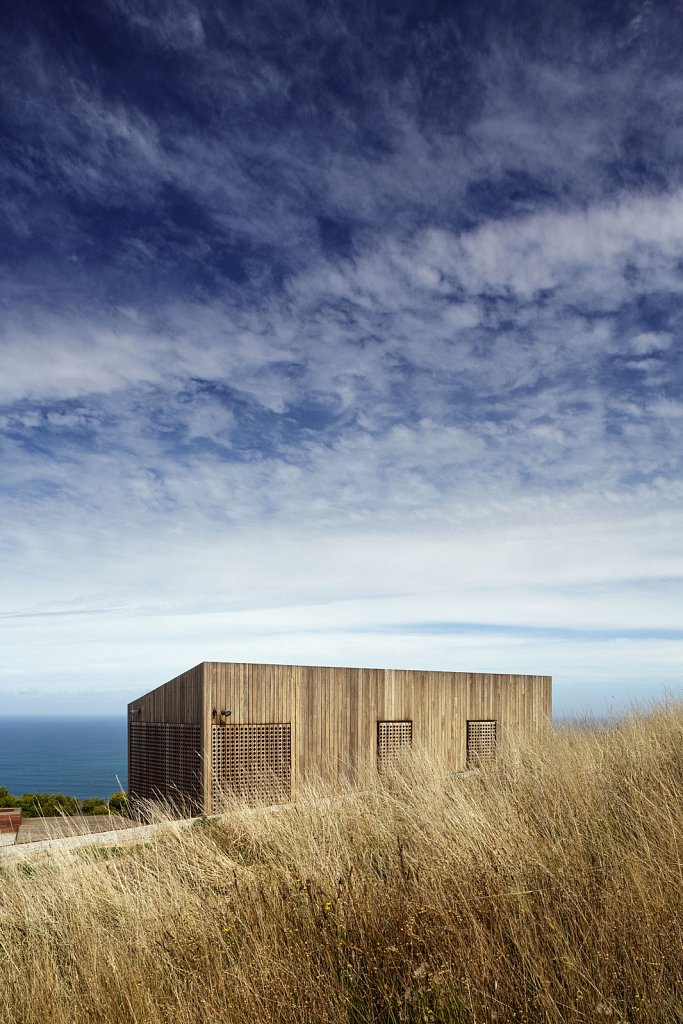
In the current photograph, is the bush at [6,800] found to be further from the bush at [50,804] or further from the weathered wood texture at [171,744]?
the weathered wood texture at [171,744]

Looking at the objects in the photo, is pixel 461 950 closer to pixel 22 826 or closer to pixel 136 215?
pixel 136 215

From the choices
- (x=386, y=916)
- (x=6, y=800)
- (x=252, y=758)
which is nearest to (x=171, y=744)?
(x=252, y=758)

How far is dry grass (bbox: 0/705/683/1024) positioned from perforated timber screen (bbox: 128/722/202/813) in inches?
249

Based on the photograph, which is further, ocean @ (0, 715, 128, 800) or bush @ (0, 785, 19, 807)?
ocean @ (0, 715, 128, 800)

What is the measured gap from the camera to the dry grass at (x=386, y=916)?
→ 3.59 meters

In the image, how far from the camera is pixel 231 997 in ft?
13.0

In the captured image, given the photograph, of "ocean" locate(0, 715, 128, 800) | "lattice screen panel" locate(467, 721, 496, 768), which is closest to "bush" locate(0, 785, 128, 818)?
"lattice screen panel" locate(467, 721, 496, 768)

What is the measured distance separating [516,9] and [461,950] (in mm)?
8749

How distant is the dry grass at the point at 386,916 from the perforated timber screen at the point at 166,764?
633cm

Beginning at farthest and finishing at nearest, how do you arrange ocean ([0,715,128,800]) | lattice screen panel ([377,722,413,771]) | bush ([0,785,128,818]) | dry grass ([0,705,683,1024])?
ocean ([0,715,128,800])
bush ([0,785,128,818])
lattice screen panel ([377,722,413,771])
dry grass ([0,705,683,1024])

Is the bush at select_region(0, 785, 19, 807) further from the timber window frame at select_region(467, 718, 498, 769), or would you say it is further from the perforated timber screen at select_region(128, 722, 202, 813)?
the timber window frame at select_region(467, 718, 498, 769)

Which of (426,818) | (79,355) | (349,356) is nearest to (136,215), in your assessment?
(79,355)

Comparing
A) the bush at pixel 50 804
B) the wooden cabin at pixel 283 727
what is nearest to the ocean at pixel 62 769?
the bush at pixel 50 804

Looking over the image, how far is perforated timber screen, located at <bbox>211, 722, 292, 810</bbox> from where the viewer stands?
13.3m
